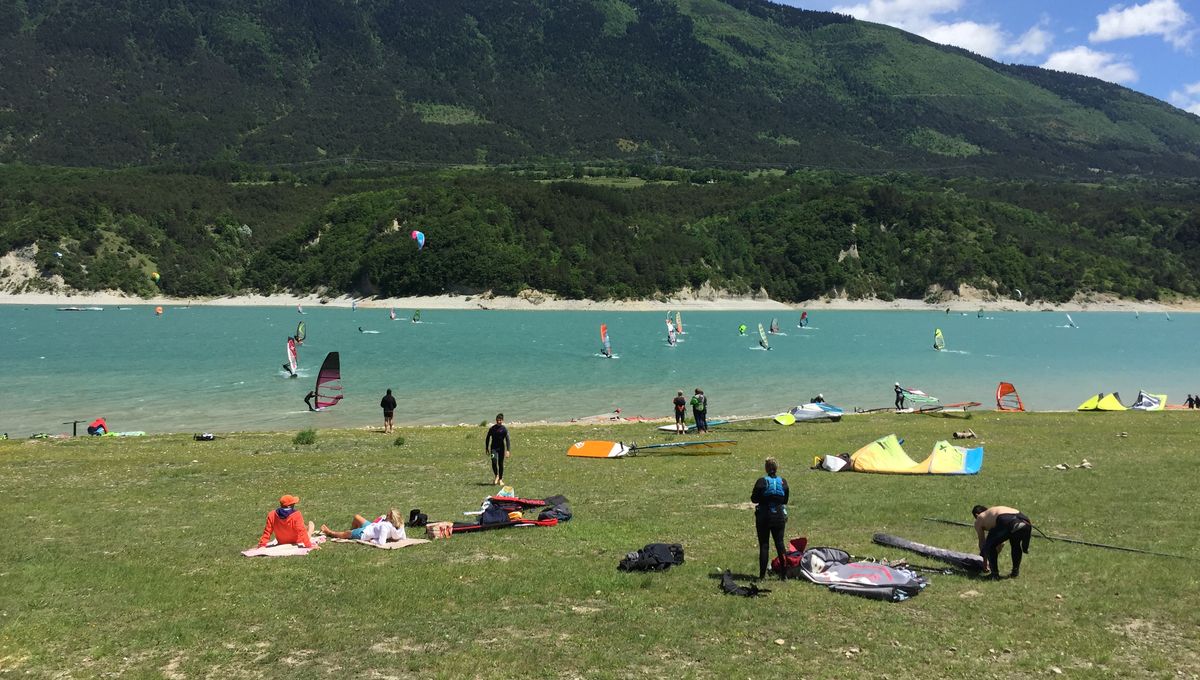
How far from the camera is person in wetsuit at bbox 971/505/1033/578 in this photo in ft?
38.4

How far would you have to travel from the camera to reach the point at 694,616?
10500 millimetres

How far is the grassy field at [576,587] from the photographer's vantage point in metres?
9.27

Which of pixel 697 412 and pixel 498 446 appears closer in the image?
pixel 498 446

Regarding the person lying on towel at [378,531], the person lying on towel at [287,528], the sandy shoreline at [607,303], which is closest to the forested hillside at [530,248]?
the sandy shoreline at [607,303]

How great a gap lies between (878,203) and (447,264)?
93472mm

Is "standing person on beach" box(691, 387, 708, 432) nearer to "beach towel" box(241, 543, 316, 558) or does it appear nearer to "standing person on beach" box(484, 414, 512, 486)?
"standing person on beach" box(484, 414, 512, 486)

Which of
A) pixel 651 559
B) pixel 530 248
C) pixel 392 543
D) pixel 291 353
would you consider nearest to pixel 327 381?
pixel 291 353

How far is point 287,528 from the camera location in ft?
45.5

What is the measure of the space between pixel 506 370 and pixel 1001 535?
46334mm

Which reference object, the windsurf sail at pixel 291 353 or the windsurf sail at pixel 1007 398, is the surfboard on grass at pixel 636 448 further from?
the windsurf sail at pixel 291 353

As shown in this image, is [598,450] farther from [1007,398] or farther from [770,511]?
[1007,398]

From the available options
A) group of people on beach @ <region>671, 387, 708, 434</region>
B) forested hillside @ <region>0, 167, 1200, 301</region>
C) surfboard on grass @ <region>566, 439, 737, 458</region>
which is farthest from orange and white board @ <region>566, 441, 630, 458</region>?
forested hillside @ <region>0, 167, 1200, 301</region>

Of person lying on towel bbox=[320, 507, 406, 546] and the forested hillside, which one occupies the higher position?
the forested hillside

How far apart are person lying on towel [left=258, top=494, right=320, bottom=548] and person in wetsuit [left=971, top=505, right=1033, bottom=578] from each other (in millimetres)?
9515
